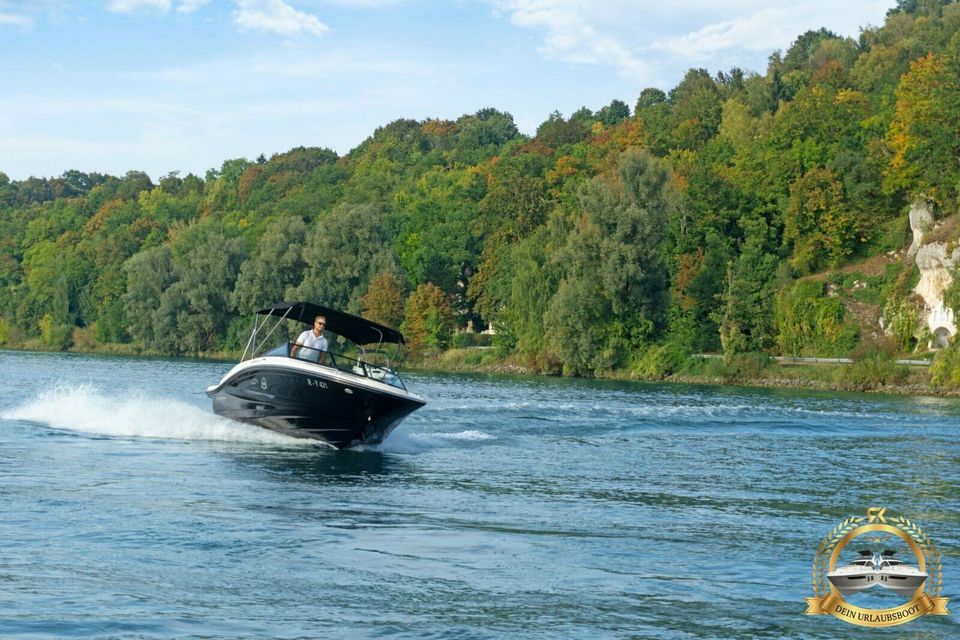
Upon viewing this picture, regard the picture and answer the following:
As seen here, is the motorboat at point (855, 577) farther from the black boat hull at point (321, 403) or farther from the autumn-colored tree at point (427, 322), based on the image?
the autumn-colored tree at point (427, 322)

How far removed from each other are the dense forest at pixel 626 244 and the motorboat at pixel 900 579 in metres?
56.5

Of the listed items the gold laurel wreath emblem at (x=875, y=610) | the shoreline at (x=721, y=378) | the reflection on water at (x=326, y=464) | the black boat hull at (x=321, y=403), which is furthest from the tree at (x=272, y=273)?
the gold laurel wreath emblem at (x=875, y=610)

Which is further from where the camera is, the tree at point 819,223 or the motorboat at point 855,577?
the tree at point 819,223

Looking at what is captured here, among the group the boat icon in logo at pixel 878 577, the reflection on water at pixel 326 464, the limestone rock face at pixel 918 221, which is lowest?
the reflection on water at pixel 326 464

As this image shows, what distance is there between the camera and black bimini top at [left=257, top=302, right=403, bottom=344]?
25688 millimetres

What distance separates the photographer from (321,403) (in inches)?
973

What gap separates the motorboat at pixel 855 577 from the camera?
482 inches

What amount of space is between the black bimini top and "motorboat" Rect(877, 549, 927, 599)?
1465cm

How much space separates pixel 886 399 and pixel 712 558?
3939 cm

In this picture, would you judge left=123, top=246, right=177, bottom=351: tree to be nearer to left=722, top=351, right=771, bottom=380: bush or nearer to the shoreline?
the shoreline

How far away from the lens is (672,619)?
11648mm

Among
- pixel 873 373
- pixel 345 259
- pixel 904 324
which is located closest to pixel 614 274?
pixel 904 324

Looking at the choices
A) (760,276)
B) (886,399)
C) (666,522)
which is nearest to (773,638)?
(666,522)

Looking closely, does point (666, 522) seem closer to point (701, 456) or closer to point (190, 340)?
point (701, 456)
